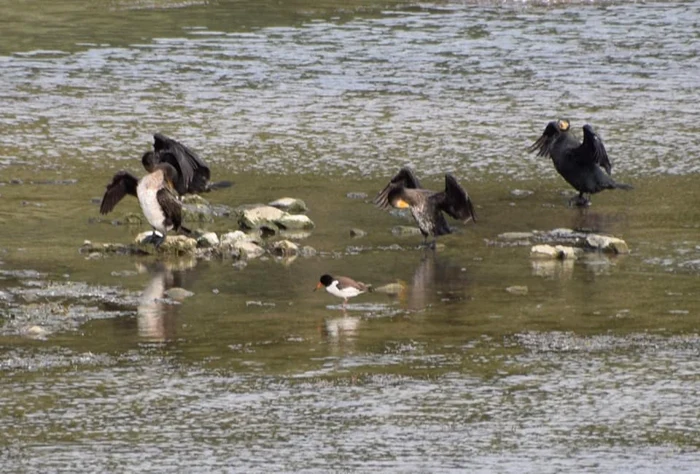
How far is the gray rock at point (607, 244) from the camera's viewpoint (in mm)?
13984

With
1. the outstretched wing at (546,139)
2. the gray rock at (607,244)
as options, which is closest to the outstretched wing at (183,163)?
the gray rock at (607,244)

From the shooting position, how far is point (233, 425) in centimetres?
902

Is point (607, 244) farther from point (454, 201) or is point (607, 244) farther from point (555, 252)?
point (454, 201)

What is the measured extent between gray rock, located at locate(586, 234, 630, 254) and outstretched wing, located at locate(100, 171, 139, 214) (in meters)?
4.11

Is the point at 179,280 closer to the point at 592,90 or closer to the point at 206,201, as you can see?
the point at 206,201

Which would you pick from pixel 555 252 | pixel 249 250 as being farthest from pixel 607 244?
pixel 249 250

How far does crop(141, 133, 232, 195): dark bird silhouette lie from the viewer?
14977 millimetres

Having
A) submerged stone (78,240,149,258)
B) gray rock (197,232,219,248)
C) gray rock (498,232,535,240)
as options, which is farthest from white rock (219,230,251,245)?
gray rock (498,232,535,240)

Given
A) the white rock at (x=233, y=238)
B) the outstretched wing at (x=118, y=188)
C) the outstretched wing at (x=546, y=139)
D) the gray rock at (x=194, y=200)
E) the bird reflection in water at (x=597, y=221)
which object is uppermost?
the outstretched wing at (x=546, y=139)

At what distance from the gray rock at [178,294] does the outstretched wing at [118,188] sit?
2.55m

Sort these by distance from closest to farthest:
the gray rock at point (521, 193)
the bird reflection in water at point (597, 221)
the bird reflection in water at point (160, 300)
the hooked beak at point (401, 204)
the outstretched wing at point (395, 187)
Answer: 1. the bird reflection in water at point (160, 300)
2. the hooked beak at point (401, 204)
3. the outstretched wing at point (395, 187)
4. the bird reflection in water at point (597, 221)
5. the gray rock at point (521, 193)

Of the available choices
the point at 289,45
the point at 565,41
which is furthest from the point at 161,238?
the point at 565,41

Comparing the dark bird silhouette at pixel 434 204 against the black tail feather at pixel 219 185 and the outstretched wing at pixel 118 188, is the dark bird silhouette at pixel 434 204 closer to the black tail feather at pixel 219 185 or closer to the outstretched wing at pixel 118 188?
the black tail feather at pixel 219 185

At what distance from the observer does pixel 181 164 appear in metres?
15.1
